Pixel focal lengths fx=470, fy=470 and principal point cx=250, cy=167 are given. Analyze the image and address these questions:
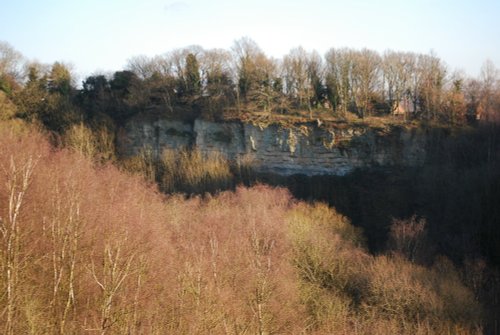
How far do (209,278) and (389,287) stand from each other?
7807 millimetres

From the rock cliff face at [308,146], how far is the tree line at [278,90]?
1951 millimetres

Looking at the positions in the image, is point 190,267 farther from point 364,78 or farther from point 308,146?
point 364,78

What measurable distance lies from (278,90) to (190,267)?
2793cm

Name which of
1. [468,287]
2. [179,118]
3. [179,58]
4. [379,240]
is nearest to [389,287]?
[468,287]

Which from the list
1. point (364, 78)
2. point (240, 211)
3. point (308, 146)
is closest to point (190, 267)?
point (240, 211)

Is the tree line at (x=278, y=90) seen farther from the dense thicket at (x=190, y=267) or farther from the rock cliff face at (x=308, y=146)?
the dense thicket at (x=190, y=267)

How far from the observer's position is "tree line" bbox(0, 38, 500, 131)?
39219 millimetres

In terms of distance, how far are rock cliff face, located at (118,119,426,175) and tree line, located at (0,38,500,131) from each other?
195 cm

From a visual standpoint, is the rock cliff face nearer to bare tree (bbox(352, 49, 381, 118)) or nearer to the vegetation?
the vegetation

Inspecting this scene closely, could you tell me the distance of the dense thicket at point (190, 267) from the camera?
1094 cm

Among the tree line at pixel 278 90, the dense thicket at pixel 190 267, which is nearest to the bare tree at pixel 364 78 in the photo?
the tree line at pixel 278 90

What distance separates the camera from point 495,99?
125 feet

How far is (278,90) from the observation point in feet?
134

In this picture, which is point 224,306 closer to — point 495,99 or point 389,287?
point 389,287
